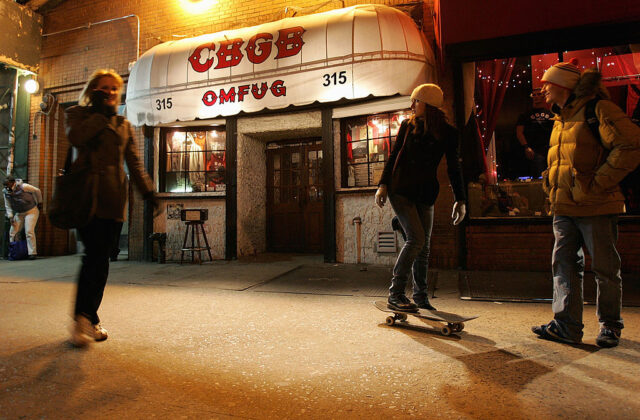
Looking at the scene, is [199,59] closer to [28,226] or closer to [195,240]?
[195,240]

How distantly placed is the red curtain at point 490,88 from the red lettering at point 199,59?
471 centimetres

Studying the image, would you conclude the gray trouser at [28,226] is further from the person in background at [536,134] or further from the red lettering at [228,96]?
the person in background at [536,134]

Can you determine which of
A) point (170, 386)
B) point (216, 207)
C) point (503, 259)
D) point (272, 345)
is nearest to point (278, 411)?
point (170, 386)

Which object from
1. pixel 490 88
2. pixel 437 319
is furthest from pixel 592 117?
pixel 490 88

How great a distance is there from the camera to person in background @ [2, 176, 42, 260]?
846 centimetres

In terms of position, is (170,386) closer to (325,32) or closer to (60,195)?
(60,195)

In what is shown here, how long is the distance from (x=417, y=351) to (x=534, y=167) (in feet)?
19.0

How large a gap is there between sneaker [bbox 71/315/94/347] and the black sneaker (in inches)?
90.2

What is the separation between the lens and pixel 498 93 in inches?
251

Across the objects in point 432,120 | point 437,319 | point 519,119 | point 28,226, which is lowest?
point 437,319

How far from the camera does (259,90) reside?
6465 mm

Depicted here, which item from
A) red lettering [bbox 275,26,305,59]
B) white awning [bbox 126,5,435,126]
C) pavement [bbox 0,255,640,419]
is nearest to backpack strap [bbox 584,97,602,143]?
pavement [bbox 0,255,640,419]

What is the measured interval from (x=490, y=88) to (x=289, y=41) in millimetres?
3521

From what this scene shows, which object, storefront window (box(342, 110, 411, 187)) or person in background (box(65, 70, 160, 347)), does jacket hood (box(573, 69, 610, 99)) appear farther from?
storefront window (box(342, 110, 411, 187))
